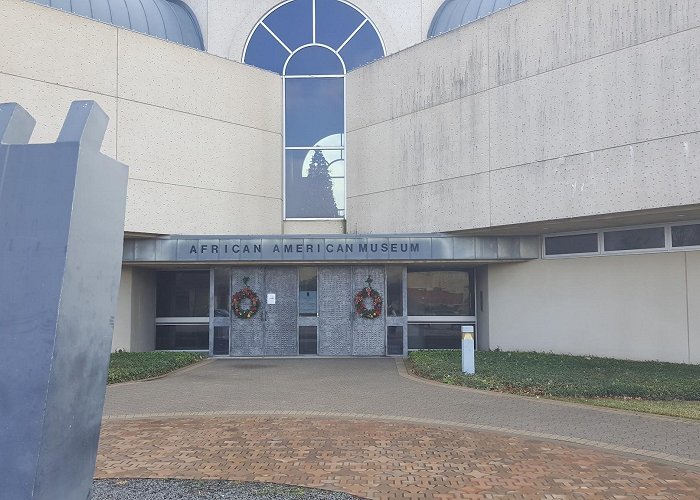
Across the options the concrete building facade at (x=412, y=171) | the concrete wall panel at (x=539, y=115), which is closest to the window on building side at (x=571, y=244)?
the concrete building facade at (x=412, y=171)

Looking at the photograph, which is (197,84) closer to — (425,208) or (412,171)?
(412,171)

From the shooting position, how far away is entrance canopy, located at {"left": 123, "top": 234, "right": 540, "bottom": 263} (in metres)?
17.3

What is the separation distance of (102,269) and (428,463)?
480 centimetres

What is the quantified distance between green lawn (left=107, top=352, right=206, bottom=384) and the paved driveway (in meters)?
0.45

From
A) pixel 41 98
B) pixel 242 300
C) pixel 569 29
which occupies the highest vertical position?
pixel 569 29

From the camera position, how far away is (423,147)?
17.4 meters

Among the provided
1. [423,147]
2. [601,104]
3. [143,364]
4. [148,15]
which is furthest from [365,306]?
[148,15]

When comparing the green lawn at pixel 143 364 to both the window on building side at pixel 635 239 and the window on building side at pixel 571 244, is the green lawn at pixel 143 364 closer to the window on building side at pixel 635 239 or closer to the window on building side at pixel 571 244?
the window on building side at pixel 571 244

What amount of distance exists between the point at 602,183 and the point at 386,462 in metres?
9.00

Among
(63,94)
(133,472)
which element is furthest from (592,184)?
(63,94)

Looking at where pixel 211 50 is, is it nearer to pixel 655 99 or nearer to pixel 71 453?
pixel 655 99

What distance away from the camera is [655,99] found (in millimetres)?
12375

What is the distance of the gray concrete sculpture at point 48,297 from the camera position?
335cm

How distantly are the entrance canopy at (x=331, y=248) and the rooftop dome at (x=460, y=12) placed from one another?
7.18 meters
